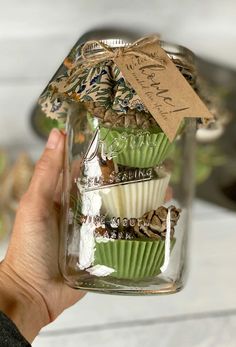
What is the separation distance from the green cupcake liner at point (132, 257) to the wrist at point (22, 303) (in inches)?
5.6

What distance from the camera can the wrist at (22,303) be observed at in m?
0.75

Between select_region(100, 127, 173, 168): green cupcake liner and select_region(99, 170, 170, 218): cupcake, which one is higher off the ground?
select_region(100, 127, 173, 168): green cupcake liner

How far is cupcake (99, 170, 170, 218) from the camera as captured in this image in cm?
66

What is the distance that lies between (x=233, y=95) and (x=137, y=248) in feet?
1.69

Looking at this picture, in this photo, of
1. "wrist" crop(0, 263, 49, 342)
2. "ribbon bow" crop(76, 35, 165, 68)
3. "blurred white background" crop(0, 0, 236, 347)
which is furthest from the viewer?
"blurred white background" crop(0, 0, 236, 347)

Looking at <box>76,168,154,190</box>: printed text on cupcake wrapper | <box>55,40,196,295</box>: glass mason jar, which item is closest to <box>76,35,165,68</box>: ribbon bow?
<box>55,40,196,295</box>: glass mason jar

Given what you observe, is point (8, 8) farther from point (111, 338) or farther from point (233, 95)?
point (111, 338)

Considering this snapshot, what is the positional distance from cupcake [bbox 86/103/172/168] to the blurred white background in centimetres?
39

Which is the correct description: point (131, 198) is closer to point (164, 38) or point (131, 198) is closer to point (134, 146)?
point (134, 146)

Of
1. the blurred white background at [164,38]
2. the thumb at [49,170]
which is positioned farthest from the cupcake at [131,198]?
the blurred white background at [164,38]

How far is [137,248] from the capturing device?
2.16 feet

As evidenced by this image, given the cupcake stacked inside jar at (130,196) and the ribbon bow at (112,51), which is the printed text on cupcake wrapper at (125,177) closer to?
the cupcake stacked inside jar at (130,196)

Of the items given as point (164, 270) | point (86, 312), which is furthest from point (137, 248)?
point (86, 312)

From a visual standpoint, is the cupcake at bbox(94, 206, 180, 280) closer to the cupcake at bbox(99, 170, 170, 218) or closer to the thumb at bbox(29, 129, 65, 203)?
the cupcake at bbox(99, 170, 170, 218)
